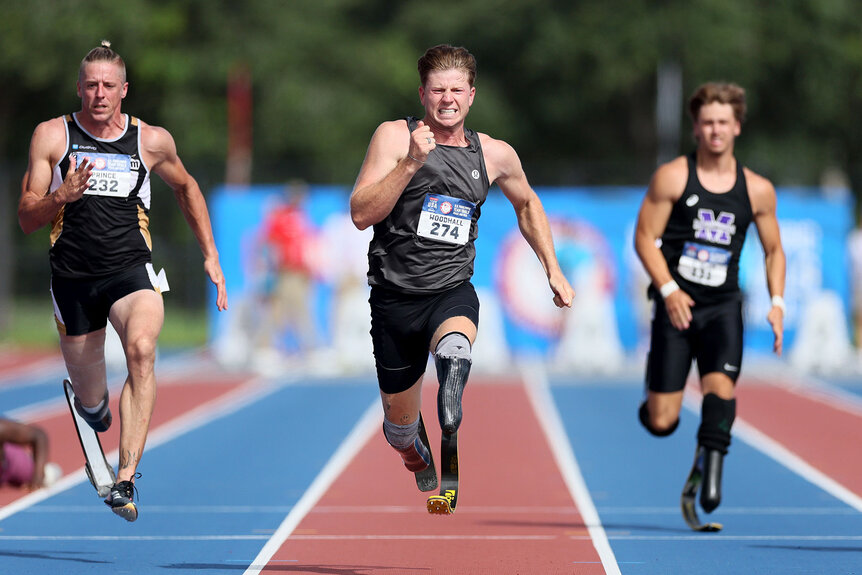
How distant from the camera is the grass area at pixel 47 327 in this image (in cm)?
2792

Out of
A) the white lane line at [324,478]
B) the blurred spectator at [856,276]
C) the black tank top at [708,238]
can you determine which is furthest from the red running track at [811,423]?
the white lane line at [324,478]

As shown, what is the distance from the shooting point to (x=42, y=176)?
687 centimetres

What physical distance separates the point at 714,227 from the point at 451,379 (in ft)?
7.55

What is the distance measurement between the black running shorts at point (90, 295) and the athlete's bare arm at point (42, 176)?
0.39 m

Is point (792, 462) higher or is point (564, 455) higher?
point (792, 462)

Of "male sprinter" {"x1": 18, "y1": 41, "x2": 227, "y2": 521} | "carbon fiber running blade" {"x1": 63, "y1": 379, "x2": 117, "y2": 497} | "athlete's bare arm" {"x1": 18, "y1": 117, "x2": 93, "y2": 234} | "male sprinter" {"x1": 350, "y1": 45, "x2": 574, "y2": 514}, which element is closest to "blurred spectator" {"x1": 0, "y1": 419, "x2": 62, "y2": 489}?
"carbon fiber running blade" {"x1": 63, "y1": 379, "x2": 117, "y2": 497}

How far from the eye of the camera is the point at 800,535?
8.12 metres

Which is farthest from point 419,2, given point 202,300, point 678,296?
point 678,296

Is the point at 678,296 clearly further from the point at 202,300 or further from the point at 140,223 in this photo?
the point at 202,300

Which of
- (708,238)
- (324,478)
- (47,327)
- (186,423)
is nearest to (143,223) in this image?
(708,238)

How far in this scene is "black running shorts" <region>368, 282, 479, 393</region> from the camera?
6602mm

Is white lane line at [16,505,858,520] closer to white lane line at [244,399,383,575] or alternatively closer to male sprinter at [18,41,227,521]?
white lane line at [244,399,383,575]

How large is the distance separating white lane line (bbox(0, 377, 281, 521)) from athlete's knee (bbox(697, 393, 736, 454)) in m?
4.08

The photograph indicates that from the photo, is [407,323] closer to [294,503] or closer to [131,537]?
[131,537]
